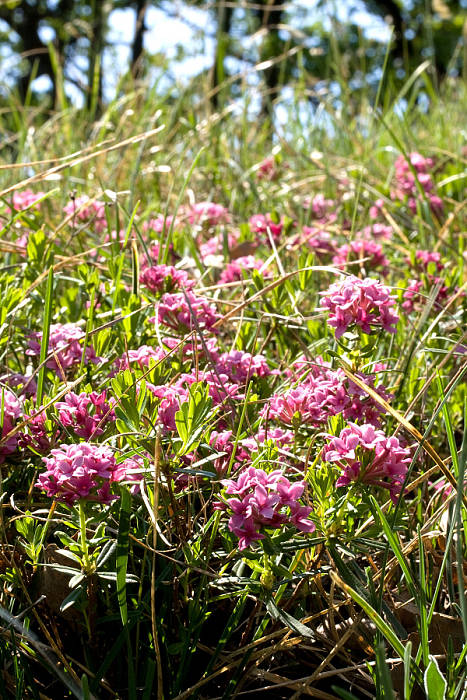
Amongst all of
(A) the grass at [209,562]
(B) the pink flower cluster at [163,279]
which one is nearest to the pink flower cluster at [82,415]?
(A) the grass at [209,562]

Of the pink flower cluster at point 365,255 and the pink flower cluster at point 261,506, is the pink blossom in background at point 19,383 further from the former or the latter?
the pink flower cluster at point 365,255

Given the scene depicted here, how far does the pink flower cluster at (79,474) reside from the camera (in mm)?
1051

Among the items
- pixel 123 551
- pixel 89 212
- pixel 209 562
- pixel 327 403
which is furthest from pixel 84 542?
pixel 89 212

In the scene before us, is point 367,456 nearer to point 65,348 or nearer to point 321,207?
point 65,348

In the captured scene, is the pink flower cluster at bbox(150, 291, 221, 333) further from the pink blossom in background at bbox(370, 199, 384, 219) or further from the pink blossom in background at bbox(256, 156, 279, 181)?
the pink blossom in background at bbox(256, 156, 279, 181)

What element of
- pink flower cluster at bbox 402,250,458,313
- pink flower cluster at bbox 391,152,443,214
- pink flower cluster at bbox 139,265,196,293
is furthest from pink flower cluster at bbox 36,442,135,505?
pink flower cluster at bbox 391,152,443,214

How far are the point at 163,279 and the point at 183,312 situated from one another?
18cm

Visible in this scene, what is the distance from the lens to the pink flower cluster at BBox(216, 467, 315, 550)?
1.03 metres

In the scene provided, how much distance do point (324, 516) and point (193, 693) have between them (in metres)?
0.33

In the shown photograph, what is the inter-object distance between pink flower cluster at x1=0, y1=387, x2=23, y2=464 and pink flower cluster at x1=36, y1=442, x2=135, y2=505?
0.17 metres

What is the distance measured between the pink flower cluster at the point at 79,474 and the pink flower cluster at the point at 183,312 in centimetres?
50

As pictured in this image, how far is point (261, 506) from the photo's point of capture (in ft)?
3.40

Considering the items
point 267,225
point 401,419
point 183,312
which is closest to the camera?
point 401,419

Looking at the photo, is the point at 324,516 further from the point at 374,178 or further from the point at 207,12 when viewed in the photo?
the point at 207,12
